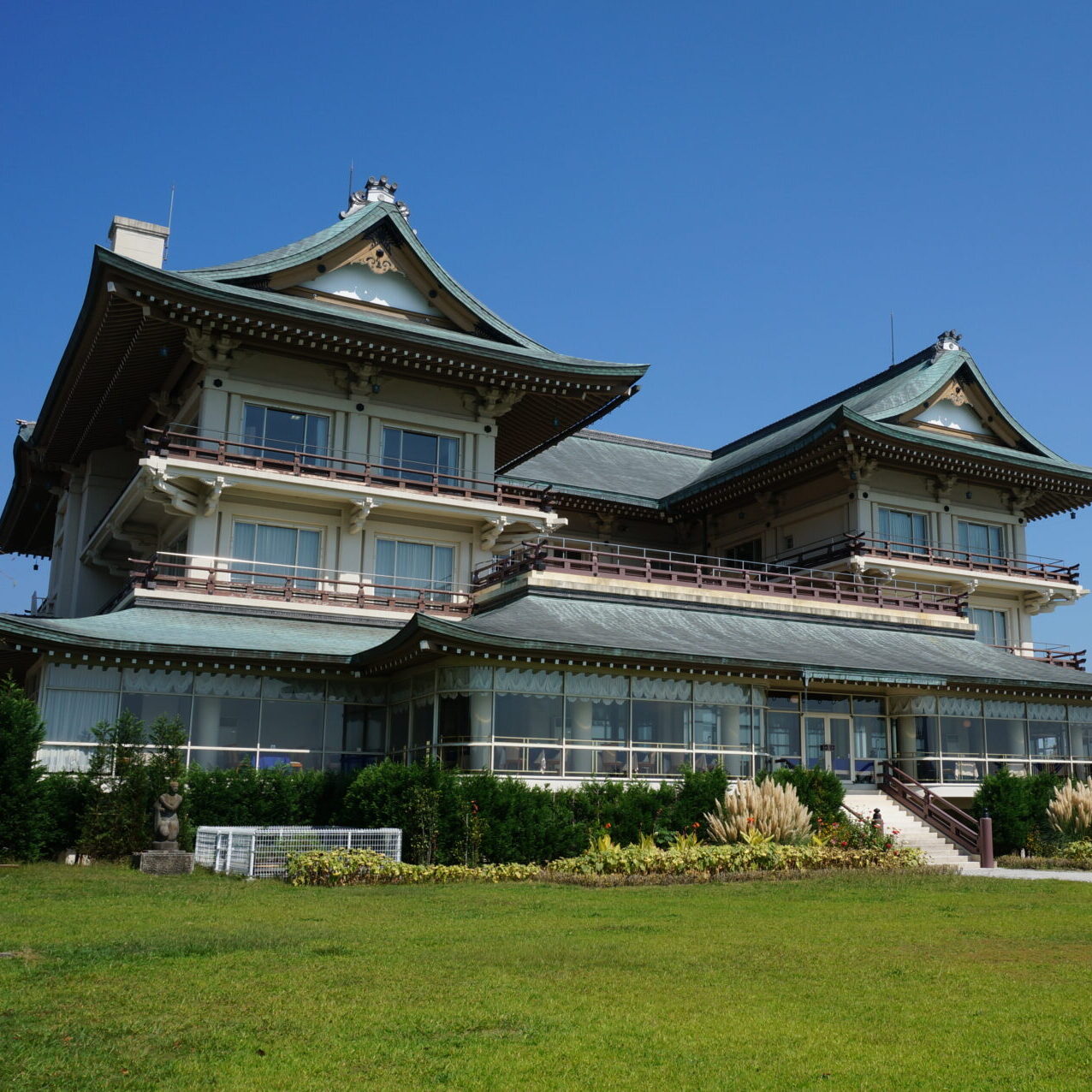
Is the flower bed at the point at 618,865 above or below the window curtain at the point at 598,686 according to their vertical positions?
below

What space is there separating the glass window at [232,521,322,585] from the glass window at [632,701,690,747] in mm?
10737

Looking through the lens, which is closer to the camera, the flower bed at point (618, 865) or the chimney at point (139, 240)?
the flower bed at point (618, 865)

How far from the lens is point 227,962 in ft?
39.1

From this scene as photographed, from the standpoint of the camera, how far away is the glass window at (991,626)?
155 feet

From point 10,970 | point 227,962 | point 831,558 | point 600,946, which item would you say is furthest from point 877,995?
point 831,558

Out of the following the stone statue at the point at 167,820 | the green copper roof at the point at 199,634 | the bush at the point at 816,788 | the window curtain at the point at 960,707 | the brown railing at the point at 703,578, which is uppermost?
the brown railing at the point at 703,578

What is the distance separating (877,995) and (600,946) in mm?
3731

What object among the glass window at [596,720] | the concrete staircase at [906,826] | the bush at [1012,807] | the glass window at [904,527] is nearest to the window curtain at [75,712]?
the glass window at [596,720]

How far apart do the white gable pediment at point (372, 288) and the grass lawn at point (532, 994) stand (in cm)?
2216

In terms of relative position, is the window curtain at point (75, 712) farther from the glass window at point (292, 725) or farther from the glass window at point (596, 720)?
the glass window at point (596, 720)

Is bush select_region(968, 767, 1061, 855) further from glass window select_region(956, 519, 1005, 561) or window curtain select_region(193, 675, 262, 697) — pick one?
window curtain select_region(193, 675, 262, 697)

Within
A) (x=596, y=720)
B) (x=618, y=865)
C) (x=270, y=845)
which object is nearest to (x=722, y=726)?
(x=596, y=720)

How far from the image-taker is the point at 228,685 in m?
→ 28.5

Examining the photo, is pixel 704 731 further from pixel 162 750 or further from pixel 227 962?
pixel 227 962
